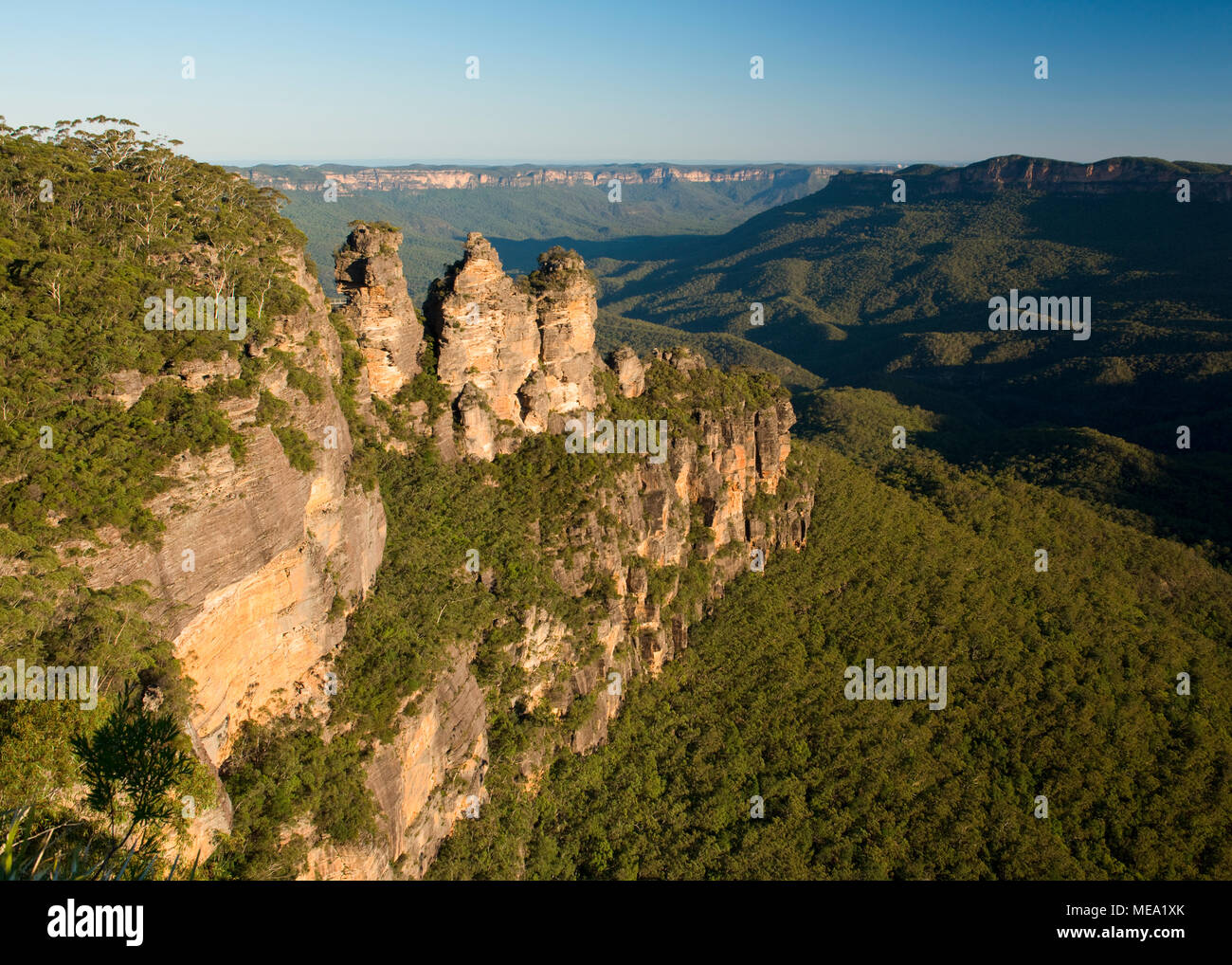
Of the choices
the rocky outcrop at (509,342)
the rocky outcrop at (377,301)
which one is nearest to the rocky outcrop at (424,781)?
the rocky outcrop at (509,342)

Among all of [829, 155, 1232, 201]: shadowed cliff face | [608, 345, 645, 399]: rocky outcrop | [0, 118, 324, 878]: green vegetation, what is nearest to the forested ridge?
[0, 118, 324, 878]: green vegetation

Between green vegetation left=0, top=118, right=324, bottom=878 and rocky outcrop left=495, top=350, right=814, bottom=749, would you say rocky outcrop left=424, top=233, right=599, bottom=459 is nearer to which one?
rocky outcrop left=495, top=350, right=814, bottom=749

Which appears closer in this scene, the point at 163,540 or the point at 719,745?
the point at 163,540

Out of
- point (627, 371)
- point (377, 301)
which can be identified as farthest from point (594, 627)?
point (377, 301)

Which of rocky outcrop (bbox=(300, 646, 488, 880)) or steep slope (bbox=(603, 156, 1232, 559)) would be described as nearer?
rocky outcrop (bbox=(300, 646, 488, 880))

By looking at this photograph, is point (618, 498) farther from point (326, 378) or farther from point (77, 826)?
point (77, 826)

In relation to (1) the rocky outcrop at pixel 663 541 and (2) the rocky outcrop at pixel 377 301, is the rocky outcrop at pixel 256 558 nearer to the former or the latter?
(2) the rocky outcrop at pixel 377 301
